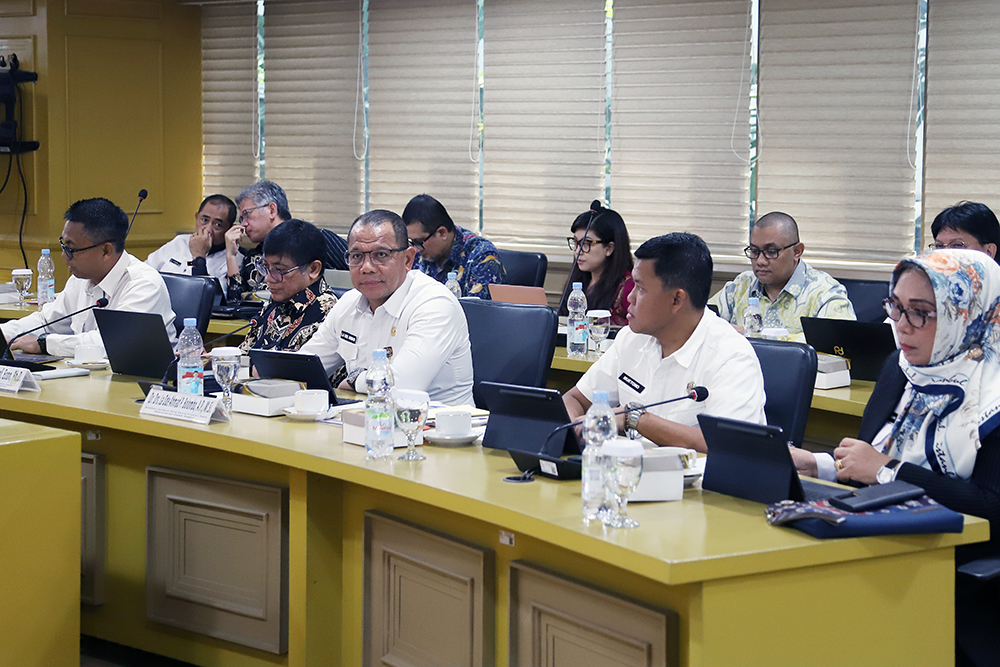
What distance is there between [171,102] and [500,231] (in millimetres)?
2403

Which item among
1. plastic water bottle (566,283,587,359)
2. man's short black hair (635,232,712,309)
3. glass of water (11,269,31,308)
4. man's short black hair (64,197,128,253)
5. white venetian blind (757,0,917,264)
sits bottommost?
plastic water bottle (566,283,587,359)

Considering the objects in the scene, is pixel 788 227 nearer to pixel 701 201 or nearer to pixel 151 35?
pixel 701 201

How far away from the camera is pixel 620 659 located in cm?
199

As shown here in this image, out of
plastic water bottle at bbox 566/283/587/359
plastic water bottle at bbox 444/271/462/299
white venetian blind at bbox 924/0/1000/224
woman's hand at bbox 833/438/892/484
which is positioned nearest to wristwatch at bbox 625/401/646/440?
woman's hand at bbox 833/438/892/484

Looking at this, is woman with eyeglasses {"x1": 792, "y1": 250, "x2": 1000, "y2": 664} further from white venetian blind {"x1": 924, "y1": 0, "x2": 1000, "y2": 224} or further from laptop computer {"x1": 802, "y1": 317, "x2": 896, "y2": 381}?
white venetian blind {"x1": 924, "y1": 0, "x2": 1000, "y2": 224}

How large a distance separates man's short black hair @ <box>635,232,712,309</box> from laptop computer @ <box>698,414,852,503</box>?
1.88 feet

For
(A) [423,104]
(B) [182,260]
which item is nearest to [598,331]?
(A) [423,104]

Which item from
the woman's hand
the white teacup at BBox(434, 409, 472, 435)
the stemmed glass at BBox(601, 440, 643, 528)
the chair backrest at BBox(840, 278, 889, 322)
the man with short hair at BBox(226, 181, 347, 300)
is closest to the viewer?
the stemmed glass at BBox(601, 440, 643, 528)

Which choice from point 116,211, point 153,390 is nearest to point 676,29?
point 116,211

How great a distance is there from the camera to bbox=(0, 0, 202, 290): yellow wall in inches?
254

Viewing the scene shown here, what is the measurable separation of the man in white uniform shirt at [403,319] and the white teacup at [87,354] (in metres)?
0.87

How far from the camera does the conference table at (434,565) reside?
187 cm

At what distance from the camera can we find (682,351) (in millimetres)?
2682

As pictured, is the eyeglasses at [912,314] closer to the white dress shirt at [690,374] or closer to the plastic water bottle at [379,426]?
the white dress shirt at [690,374]
